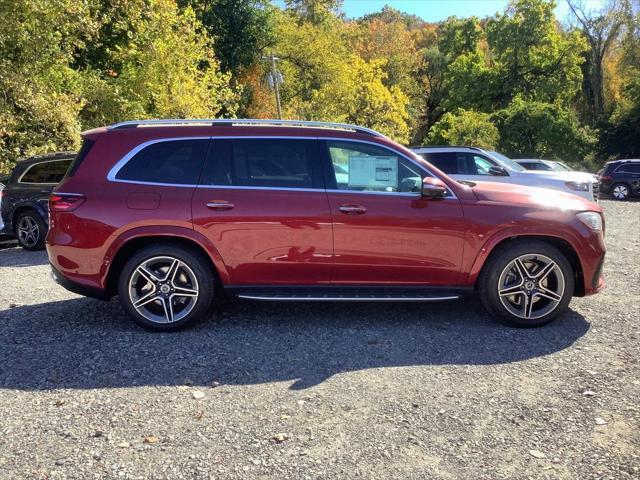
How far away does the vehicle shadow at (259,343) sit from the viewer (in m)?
4.18

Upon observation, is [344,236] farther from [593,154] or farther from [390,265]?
[593,154]

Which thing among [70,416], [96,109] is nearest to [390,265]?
[70,416]

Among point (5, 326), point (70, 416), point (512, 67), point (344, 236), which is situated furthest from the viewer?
point (512, 67)

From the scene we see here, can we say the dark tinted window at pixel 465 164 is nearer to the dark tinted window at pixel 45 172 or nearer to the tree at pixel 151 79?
the dark tinted window at pixel 45 172

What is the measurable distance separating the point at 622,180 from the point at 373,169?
71.8 feet

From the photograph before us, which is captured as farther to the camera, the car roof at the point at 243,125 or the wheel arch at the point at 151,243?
the car roof at the point at 243,125

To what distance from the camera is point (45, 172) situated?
1053 centimetres

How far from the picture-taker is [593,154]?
122 feet

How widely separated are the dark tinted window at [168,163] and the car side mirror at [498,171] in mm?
8672

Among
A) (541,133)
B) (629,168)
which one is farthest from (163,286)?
(541,133)

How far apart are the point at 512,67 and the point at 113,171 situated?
137 feet

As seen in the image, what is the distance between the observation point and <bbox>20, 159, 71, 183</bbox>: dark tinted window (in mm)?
10500

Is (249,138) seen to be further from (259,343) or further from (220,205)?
(259,343)

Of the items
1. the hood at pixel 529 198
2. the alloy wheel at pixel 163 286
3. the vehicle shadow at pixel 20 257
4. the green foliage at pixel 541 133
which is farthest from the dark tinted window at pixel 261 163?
the green foliage at pixel 541 133
